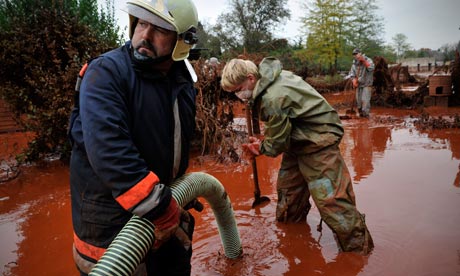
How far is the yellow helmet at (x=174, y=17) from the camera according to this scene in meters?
1.98

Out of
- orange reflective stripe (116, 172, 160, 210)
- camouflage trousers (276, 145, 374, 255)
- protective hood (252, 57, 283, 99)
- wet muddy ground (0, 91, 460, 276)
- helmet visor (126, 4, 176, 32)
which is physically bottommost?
wet muddy ground (0, 91, 460, 276)

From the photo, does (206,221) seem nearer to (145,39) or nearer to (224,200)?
(224,200)

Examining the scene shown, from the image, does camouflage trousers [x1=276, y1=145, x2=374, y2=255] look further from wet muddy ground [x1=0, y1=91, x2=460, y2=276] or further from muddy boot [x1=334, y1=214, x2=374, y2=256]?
wet muddy ground [x1=0, y1=91, x2=460, y2=276]

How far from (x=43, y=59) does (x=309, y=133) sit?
5604 mm

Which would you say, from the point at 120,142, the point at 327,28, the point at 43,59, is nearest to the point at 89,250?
the point at 120,142

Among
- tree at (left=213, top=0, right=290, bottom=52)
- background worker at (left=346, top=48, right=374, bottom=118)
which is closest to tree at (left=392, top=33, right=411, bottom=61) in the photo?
tree at (left=213, top=0, right=290, bottom=52)

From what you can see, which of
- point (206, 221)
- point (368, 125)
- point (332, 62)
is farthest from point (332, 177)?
point (332, 62)

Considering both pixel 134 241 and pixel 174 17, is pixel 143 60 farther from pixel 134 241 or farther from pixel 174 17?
pixel 134 241

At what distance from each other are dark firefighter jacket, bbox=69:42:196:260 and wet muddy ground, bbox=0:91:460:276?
1.66 m

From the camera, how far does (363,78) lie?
39.2 ft

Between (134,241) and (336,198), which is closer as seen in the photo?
(134,241)

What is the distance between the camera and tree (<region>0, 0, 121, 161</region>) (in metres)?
6.53

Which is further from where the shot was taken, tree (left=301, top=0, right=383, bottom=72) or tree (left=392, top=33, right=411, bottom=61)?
tree (left=392, top=33, right=411, bottom=61)

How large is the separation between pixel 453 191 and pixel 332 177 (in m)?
2.58
